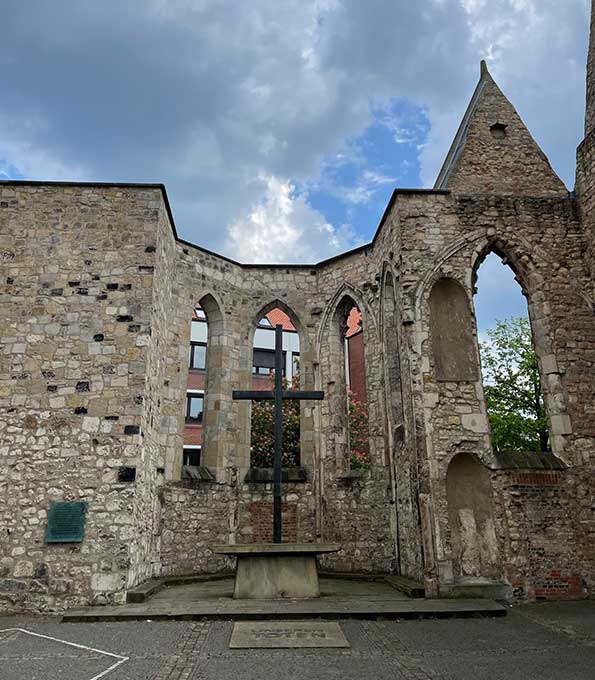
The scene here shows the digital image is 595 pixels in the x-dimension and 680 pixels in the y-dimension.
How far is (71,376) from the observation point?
28.0ft

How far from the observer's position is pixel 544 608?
24.8 ft

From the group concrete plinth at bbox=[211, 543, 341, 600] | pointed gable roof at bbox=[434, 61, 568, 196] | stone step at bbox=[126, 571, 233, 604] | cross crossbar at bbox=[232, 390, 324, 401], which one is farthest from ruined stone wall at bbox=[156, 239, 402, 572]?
concrete plinth at bbox=[211, 543, 341, 600]

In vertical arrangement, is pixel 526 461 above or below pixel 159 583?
above

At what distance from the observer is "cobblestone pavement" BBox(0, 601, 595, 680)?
4467 millimetres

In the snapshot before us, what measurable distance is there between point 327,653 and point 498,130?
10.0m

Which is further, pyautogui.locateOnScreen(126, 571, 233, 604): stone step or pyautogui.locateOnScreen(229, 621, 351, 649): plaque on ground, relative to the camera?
pyautogui.locateOnScreen(126, 571, 233, 604): stone step

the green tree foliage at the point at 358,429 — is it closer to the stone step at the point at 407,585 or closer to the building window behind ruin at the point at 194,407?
the building window behind ruin at the point at 194,407

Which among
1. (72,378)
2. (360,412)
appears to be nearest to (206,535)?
(72,378)

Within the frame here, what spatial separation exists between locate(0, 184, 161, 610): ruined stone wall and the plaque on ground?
252cm

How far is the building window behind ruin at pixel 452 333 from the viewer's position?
9133mm

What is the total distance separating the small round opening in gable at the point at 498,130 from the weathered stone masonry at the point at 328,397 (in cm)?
4

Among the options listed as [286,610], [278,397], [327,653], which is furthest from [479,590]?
[278,397]

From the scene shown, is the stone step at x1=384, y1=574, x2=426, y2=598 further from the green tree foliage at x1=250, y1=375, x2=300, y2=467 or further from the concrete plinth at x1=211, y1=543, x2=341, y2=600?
the green tree foliage at x1=250, y1=375, x2=300, y2=467

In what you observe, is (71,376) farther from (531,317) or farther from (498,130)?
(498,130)
